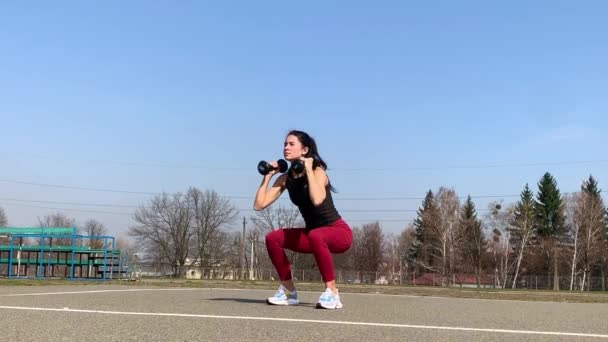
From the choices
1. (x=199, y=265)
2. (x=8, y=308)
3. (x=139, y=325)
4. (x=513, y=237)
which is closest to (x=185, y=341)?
A: (x=139, y=325)

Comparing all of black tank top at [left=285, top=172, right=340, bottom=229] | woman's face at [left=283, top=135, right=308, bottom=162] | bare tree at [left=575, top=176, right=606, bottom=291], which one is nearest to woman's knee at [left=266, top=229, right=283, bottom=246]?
black tank top at [left=285, top=172, right=340, bottom=229]

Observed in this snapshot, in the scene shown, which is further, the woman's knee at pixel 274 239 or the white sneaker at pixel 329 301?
the woman's knee at pixel 274 239

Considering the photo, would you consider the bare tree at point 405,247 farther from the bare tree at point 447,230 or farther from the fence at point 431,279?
the bare tree at point 447,230

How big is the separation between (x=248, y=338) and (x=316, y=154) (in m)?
2.73

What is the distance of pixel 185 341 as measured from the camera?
8.95ft

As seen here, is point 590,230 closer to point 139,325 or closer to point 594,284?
point 594,284

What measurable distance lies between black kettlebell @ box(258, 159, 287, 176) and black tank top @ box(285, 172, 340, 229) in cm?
9

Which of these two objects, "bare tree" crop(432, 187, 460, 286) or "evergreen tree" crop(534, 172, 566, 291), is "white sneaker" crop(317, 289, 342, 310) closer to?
"bare tree" crop(432, 187, 460, 286)

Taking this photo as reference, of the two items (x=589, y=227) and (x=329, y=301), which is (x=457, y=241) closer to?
(x=589, y=227)

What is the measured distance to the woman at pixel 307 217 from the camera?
490 centimetres

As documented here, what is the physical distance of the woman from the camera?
490 cm

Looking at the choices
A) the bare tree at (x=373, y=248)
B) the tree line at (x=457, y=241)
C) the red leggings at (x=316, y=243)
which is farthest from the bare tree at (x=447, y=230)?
the red leggings at (x=316, y=243)

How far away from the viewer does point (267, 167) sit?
516cm

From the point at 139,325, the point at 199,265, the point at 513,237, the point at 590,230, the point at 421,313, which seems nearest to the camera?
the point at 139,325
